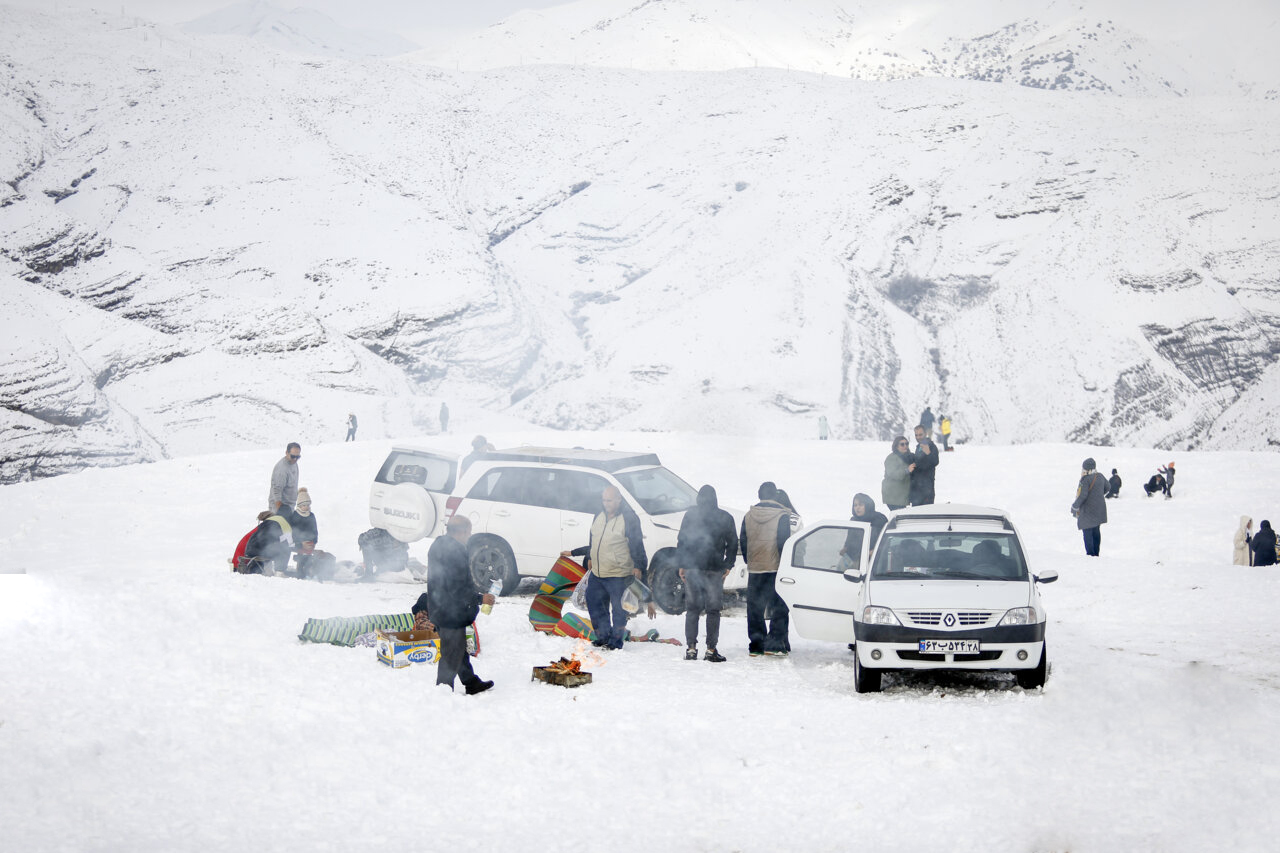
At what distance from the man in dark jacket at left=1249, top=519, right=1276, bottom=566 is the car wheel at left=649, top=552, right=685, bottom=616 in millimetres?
11189

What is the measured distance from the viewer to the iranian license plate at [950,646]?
8.62m

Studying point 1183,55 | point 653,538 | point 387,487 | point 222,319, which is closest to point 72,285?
point 222,319

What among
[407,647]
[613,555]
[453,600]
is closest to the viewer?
[453,600]

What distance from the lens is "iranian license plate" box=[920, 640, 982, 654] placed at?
862 cm

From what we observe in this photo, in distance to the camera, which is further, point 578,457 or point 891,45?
point 891,45

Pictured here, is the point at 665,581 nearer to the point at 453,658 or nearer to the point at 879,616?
the point at 879,616

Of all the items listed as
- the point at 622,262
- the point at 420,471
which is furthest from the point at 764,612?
the point at 622,262

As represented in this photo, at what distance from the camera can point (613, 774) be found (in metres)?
7.14

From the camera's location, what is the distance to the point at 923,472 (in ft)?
50.1

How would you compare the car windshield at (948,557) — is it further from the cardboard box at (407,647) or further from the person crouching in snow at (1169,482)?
the person crouching in snow at (1169,482)

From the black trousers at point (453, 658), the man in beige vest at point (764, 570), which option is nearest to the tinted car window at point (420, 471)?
the man in beige vest at point (764, 570)

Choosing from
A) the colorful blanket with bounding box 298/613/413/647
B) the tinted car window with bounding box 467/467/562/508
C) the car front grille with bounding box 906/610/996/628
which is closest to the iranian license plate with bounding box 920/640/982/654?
the car front grille with bounding box 906/610/996/628

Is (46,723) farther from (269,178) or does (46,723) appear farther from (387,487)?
Answer: (269,178)

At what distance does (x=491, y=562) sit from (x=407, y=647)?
185 inches
